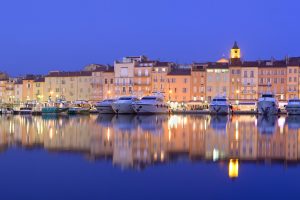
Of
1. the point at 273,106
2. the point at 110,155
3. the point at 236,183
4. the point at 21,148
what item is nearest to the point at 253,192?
the point at 236,183

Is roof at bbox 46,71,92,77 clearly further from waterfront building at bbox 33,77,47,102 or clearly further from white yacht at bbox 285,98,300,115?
white yacht at bbox 285,98,300,115

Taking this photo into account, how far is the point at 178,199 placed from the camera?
10.5 metres

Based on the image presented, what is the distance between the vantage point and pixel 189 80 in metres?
84.7

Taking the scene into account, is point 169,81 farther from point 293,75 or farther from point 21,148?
point 21,148

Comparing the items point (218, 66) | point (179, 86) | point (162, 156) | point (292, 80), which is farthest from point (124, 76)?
point (162, 156)

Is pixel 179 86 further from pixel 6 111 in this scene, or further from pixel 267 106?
pixel 6 111

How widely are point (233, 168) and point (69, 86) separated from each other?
84867 mm

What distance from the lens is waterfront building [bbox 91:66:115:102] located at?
90375mm

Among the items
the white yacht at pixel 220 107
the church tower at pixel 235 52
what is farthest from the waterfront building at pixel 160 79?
the white yacht at pixel 220 107

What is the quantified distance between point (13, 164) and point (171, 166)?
4368 millimetres

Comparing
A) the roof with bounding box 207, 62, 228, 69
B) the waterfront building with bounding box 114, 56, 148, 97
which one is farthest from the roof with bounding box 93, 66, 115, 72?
the roof with bounding box 207, 62, 228, 69

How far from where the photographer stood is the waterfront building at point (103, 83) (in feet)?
297

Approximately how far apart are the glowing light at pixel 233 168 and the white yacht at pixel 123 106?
47.8 metres

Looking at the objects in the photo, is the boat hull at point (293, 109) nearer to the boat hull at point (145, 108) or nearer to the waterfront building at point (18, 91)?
the boat hull at point (145, 108)
